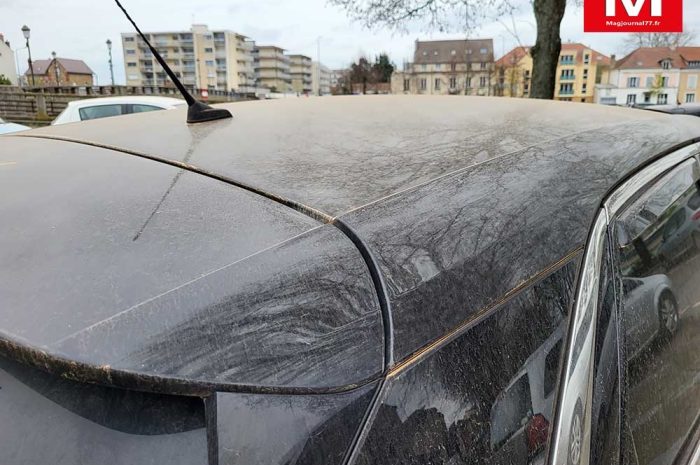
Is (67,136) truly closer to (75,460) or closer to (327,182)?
(327,182)

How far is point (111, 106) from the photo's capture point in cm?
857

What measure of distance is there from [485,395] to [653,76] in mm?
92334

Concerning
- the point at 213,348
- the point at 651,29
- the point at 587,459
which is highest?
the point at 651,29

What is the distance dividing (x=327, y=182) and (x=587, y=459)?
2.14 ft

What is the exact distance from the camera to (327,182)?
101 cm

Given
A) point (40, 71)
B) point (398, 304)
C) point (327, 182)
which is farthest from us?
point (40, 71)

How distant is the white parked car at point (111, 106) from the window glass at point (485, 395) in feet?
26.8

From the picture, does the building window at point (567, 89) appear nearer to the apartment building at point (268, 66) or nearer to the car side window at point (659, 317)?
the apartment building at point (268, 66)

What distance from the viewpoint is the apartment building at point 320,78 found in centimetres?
12875

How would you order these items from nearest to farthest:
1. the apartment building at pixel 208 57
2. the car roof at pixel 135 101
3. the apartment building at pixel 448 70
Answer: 1. the car roof at pixel 135 101
2. the apartment building at pixel 448 70
3. the apartment building at pixel 208 57

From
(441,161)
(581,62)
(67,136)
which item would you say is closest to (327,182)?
(441,161)

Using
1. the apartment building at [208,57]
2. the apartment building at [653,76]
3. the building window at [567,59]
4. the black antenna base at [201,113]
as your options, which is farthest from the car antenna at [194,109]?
the apartment building at [208,57]

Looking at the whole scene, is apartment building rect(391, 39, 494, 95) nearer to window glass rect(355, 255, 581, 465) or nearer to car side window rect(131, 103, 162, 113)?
car side window rect(131, 103, 162, 113)

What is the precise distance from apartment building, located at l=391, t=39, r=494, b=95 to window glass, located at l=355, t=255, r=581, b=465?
60.2 metres
